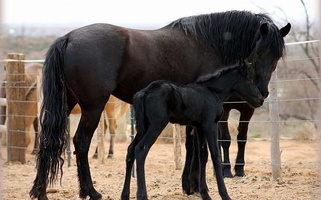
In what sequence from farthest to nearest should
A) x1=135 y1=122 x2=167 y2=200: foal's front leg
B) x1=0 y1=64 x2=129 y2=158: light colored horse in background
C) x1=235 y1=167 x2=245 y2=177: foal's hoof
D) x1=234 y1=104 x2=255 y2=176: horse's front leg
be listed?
x1=0 y1=64 x2=129 y2=158: light colored horse in background < x1=235 y1=167 x2=245 y2=177: foal's hoof < x1=234 y1=104 x2=255 y2=176: horse's front leg < x1=135 y1=122 x2=167 y2=200: foal's front leg

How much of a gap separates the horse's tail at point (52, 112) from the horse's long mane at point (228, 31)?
56.7 inches

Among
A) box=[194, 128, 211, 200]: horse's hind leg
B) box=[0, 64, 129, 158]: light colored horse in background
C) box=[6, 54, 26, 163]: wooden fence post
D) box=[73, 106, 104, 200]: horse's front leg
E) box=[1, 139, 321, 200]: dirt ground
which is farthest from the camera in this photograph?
box=[0, 64, 129, 158]: light colored horse in background

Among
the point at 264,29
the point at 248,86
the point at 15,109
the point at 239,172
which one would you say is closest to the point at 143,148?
the point at 248,86

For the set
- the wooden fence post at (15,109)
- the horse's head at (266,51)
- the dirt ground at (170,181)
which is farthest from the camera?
the wooden fence post at (15,109)

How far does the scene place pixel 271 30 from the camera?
5.97m

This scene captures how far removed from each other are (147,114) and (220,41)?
1519 mm

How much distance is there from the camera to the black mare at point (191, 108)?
524cm

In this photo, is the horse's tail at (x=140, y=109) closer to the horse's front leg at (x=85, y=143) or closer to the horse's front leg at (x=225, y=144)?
the horse's front leg at (x=85, y=143)

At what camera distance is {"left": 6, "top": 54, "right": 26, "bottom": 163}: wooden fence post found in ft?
32.9

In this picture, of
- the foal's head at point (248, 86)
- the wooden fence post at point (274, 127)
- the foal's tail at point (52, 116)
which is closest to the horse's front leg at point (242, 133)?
the wooden fence post at point (274, 127)

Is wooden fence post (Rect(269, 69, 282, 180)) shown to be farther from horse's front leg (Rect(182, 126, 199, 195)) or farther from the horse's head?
horse's front leg (Rect(182, 126, 199, 195))

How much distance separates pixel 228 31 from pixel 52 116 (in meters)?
2.30

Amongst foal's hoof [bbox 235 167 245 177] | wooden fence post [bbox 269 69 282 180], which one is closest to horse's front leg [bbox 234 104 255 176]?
foal's hoof [bbox 235 167 245 177]

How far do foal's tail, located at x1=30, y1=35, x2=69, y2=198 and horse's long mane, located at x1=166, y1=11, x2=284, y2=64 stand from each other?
1.46 meters
